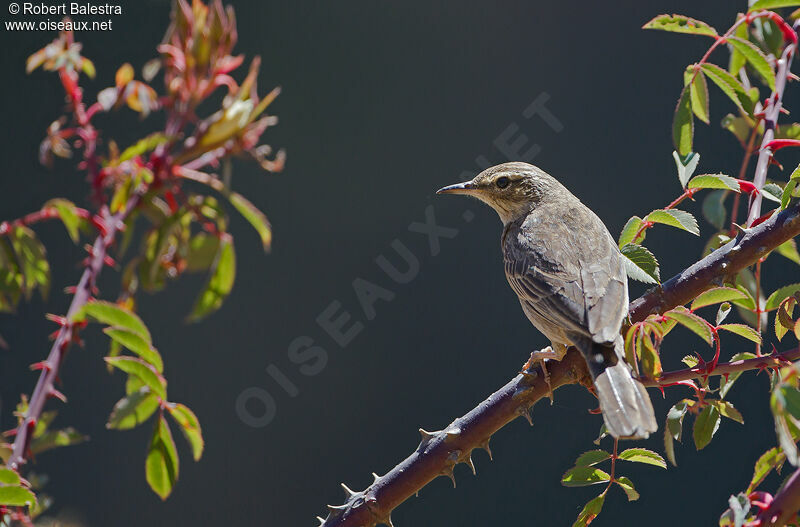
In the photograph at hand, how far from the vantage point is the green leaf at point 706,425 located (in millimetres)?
1766

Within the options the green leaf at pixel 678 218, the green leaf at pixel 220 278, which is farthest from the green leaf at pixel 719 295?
the green leaf at pixel 220 278

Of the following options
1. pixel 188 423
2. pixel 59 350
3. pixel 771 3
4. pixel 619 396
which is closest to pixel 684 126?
pixel 771 3

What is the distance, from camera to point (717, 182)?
5.90 ft

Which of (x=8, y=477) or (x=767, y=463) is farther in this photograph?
(x=767, y=463)

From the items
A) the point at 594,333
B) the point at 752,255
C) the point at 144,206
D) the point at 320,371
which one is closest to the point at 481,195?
the point at 594,333

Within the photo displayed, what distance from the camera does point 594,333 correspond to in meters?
2.25

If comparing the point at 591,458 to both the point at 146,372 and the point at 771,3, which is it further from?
the point at 771,3

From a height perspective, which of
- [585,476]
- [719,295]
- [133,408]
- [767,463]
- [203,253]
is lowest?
[767,463]

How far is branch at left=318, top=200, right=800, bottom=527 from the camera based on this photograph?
5.65ft

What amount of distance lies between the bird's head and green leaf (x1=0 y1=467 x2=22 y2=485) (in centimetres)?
237

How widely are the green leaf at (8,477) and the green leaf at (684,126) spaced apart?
1601mm

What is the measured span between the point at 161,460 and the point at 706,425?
1.16 meters

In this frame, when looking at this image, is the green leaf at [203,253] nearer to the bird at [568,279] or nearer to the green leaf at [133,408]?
the green leaf at [133,408]

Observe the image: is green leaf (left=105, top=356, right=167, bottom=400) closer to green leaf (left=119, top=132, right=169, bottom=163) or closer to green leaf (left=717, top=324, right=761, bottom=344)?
green leaf (left=119, top=132, right=169, bottom=163)
